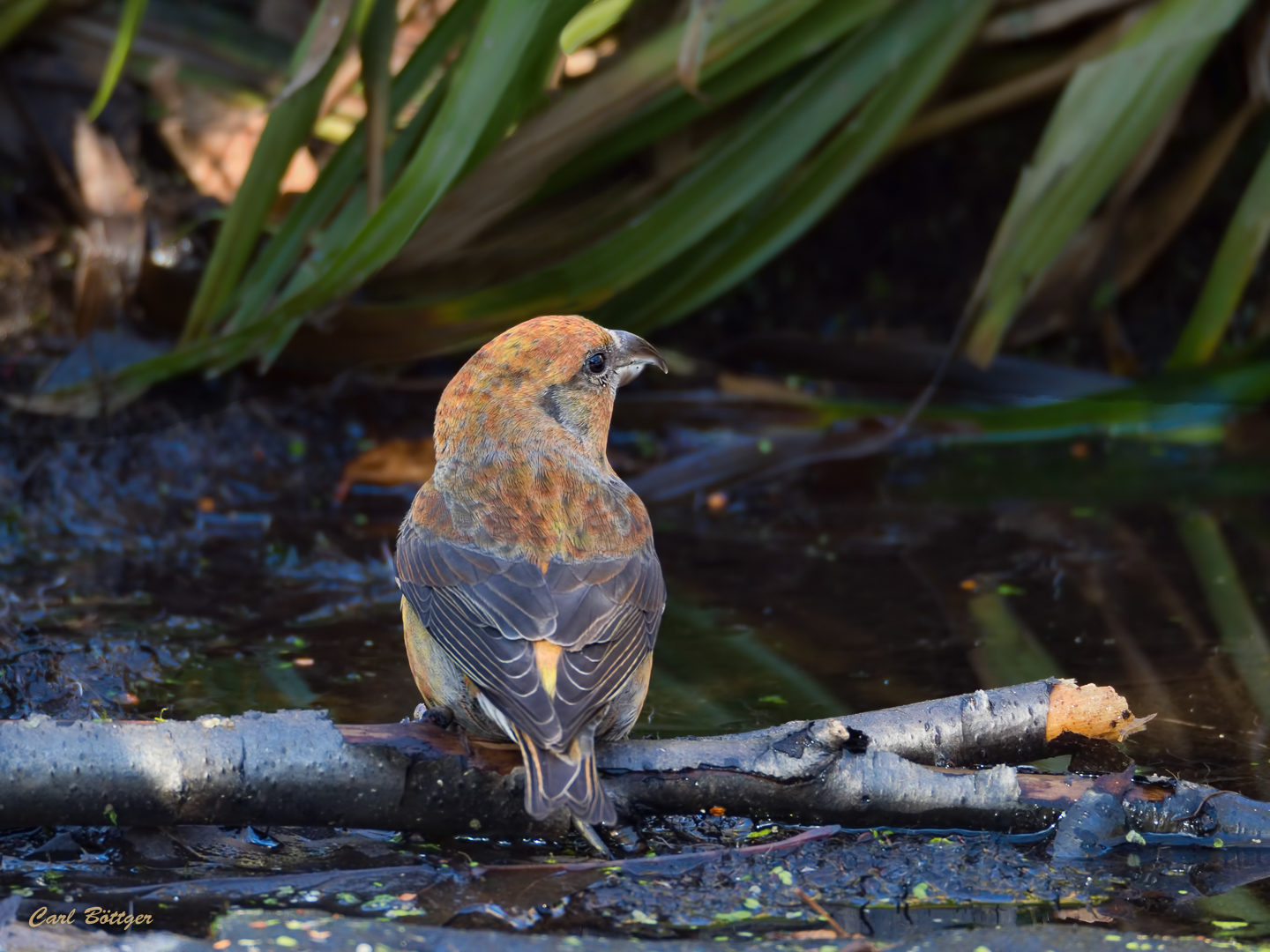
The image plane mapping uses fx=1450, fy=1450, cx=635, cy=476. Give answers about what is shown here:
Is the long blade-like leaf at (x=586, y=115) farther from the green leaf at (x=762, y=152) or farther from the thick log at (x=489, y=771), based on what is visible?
the thick log at (x=489, y=771)

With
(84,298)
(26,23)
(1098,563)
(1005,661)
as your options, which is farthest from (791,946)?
(26,23)

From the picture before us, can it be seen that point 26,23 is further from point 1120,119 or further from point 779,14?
point 1120,119

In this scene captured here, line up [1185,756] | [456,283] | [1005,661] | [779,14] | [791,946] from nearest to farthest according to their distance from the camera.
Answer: [791,946] → [1185,756] → [1005,661] → [779,14] → [456,283]

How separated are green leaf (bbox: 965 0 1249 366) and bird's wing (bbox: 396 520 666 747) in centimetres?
355

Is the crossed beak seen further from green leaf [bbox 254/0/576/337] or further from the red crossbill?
green leaf [bbox 254/0/576/337]

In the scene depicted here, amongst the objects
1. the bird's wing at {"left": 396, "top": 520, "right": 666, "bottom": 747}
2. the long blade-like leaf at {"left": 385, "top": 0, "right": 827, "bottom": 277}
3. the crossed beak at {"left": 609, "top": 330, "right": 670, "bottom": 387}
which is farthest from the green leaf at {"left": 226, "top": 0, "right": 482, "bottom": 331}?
the bird's wing at {"left": 396, "top": 520, "right": 666, "bottom": 747}

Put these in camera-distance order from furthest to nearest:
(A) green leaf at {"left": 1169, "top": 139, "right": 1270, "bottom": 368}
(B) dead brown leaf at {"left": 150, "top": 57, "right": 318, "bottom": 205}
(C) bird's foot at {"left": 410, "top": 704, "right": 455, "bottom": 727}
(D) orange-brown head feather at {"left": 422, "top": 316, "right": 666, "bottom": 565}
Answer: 1. (B) dead brown leaf at {"left": 150, "top": 57, "right": 318, "bottom": 205}
2. (A) green leaf at {"left": 1169, "top": 139, "right": 1270, "bottom": 368}
3. (D) orange-brown head feather at {"left": 422, "top": 316, "right": 666, "bottom": 565}
4. (C) bird's foot at {"left": 410, "top": 704, "right": 455, "bottom": 727}

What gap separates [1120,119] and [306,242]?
3.54m

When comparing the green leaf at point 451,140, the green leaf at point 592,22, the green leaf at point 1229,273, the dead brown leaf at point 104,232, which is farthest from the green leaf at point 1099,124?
the dead brown leaf at point 104,232

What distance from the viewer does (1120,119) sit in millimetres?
6336

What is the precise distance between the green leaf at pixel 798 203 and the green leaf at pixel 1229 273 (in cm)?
158

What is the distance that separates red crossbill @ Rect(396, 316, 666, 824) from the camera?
3023mm

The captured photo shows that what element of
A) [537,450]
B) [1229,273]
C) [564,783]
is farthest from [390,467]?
[1229,273]

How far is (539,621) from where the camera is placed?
3170 mm
